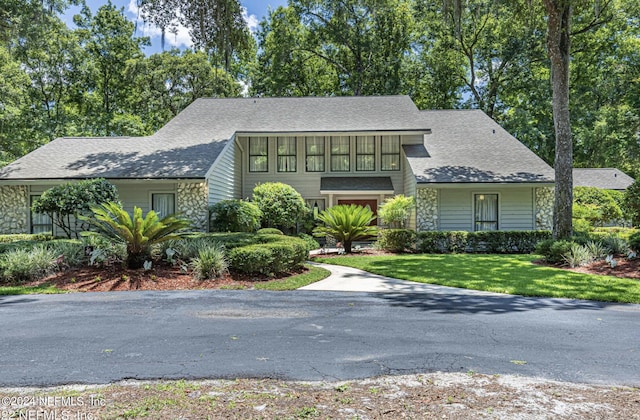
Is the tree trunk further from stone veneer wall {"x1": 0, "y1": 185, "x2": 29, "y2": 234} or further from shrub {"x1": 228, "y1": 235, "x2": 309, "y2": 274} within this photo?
stone veneer wall {"x1": 0, "y1": 185, "x2": 29, "y2": 234}

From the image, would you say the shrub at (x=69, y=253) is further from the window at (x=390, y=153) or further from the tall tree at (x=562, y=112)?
the window at (x=390, y=153)

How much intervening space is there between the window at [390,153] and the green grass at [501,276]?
277 inches

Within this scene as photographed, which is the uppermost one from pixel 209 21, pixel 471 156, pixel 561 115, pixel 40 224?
pixel 209 21

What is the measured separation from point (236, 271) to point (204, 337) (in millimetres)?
4483

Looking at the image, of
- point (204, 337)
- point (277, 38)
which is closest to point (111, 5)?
point (277, 38)

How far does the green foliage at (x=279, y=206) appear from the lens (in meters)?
15.8

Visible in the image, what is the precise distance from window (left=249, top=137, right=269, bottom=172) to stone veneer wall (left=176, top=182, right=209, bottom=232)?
15.9 ft

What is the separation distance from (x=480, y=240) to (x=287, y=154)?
30.9 ft

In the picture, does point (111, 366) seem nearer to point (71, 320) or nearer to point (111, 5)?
point (71, 320)

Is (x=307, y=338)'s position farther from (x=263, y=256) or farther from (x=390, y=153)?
(x=390, y=153)

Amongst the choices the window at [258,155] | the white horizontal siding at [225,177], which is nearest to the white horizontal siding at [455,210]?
the window at [258,155]

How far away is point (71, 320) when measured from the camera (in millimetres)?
5598

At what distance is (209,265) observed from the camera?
877cm

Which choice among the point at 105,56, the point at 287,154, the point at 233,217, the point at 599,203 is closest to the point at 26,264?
the point at 233,217
